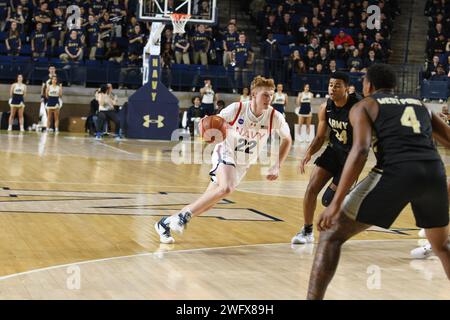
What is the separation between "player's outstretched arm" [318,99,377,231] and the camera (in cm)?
559

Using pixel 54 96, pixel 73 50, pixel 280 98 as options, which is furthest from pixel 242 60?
pixel 54 96

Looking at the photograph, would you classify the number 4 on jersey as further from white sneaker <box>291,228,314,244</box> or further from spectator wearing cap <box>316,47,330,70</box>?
spectator wearing cap <box>316,47,330,70</box>

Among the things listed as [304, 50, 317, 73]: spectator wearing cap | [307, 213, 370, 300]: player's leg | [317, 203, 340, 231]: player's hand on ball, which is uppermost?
[304, 50, 317, 73]: spectator wearing cap

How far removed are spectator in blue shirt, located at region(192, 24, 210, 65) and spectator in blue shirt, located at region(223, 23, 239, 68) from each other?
598mm

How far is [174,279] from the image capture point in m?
7.08

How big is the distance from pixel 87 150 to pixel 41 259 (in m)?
13.5

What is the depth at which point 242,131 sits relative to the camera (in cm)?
900

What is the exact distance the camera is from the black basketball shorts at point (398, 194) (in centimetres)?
570

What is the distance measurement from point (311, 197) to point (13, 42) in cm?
2126

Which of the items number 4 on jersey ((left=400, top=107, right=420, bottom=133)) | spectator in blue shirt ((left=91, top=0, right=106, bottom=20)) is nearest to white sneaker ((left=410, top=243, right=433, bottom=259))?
number 4 on jersey ((left=400, top=107, right=420, bottom=133))

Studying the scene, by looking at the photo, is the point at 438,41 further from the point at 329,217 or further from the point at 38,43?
the point at 329,217

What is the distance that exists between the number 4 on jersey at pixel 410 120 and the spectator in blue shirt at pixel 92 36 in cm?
2379
